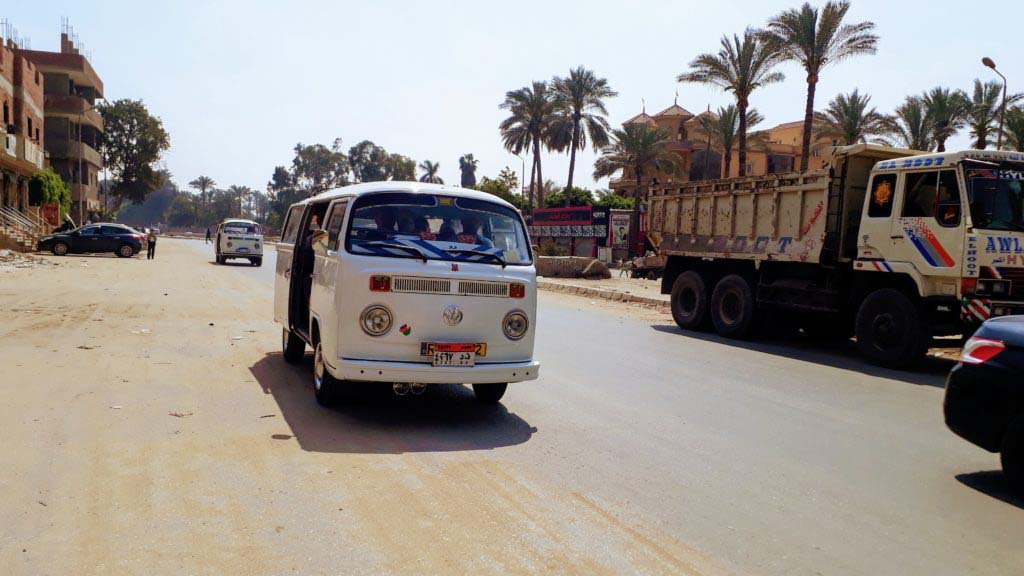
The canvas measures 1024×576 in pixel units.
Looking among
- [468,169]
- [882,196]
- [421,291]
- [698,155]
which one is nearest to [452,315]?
[421,291]

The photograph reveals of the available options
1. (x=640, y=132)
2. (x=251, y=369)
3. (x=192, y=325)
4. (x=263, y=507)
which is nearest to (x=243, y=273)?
(x=192, y=325)

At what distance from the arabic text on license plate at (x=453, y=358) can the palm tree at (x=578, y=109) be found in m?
49.5

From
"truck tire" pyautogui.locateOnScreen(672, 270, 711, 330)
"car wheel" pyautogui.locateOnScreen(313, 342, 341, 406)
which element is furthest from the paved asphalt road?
"truck tire" pyautogui.locateOnScreen(672, 270, 711, 330)

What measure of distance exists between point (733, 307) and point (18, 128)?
44796 mm

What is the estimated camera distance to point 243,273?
27.0 metres

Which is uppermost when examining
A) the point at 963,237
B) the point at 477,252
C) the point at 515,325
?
the point at 963,237

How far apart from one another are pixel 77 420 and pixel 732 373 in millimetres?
7139

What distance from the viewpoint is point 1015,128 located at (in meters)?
39.7

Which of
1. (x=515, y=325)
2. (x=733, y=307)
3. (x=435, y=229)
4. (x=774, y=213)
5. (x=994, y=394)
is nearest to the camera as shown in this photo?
(x=994, y=394)

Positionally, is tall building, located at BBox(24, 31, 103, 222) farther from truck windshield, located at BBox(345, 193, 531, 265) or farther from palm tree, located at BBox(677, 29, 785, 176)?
truck windshield, located at BBox(345, 193, 531, 265)

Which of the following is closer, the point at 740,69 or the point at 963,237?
the point at 963,237

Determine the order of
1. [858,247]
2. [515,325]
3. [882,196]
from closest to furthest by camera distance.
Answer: [515,325]
[882,196]
[858,247]

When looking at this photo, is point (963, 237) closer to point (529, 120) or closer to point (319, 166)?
point (529, 120)

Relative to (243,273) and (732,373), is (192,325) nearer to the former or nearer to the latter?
(732,373)
